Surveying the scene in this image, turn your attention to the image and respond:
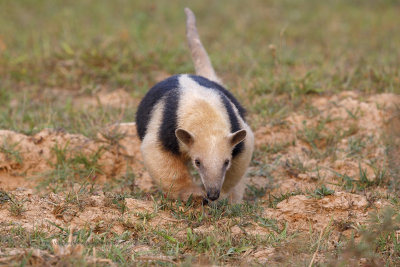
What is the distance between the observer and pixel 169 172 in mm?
4410

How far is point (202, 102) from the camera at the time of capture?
4285mm

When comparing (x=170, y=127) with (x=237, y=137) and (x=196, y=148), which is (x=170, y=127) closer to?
(x=196, y=148)

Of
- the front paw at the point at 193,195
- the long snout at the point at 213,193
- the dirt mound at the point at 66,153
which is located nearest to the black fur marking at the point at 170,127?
the front paw at the point at 193,195

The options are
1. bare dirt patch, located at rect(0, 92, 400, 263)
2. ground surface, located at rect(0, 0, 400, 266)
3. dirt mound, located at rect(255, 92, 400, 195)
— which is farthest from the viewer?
dirt mound, located at rect(255, 92, 400, 195)

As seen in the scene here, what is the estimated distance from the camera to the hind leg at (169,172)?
4375 mm

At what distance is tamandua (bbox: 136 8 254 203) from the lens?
159 inches

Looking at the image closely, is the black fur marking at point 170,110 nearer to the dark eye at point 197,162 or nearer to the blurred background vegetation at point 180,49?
the dark eye at point 197,162

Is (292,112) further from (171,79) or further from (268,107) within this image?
(171,79)

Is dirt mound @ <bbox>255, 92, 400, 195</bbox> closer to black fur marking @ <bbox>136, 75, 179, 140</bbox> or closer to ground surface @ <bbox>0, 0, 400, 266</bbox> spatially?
ground surface @ <bbox>0, 0, 400, 266</bbox>

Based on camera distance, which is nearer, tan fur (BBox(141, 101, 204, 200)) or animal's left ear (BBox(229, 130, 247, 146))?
animal's left ear (BBox(229, 130, 247, 146))

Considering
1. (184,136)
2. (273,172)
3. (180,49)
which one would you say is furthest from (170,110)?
(180,49)

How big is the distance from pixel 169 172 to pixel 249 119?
6.38 feet

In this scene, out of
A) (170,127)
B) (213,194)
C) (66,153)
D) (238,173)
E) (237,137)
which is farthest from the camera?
(66,153)

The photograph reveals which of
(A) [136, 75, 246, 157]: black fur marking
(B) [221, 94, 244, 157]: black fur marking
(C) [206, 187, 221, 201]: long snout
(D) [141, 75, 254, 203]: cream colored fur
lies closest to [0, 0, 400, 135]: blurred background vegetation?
(A) [136, 75, 246, 157]: black fur marking
